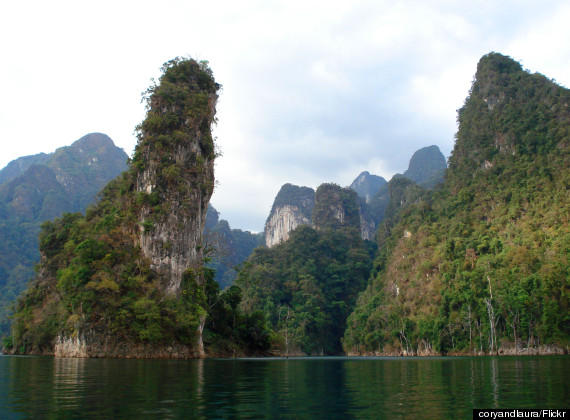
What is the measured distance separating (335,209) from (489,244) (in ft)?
195

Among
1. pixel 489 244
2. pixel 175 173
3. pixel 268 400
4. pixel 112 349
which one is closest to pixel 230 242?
pixel 489 244

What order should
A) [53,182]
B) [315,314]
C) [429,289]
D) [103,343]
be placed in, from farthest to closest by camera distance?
[53,182] < [315,314] < [429,289] < [103,343]

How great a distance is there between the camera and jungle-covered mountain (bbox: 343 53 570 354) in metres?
41.8

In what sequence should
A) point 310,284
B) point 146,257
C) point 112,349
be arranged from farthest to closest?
point 310,284, point 146,257, point 112,349

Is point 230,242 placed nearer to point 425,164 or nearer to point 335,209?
point 335,209

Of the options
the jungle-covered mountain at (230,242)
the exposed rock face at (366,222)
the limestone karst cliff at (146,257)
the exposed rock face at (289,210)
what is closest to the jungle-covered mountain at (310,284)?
the limestone karst cliff at (146,257)

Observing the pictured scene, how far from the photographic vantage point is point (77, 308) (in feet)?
111

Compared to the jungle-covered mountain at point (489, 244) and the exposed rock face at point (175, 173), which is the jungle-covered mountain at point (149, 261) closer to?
the exposed rock face at point (175, 173)

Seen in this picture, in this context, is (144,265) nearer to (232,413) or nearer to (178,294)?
(178,294)

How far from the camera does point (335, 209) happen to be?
10988cm

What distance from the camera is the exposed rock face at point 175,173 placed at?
119ft

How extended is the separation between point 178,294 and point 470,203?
42.3 metres

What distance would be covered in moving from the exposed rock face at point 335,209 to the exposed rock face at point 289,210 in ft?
63.5

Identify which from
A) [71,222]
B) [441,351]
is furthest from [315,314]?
[71,222]
